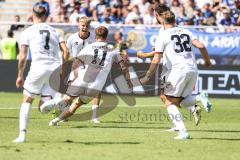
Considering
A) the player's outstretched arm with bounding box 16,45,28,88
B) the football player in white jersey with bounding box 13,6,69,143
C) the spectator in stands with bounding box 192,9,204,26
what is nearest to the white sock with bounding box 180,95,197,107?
the football player in white jersey with bounding box 13,6,69,143

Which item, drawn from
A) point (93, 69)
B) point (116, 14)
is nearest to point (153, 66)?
point (93, 69)

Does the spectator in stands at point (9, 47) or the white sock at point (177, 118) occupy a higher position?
the white sock at point (177, 118)

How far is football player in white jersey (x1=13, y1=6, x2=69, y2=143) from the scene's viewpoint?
13211 mm

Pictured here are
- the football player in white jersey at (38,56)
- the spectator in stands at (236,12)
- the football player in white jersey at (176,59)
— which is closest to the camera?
the football player in white jersey at (38,56)

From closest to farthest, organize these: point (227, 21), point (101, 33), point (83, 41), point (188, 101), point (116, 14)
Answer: point (188, 101) → point (101, 33) → point (83, 41) → point (227, 21) → point (116, 14)

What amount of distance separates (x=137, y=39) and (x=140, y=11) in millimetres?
4055

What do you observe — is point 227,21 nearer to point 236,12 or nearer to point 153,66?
point 236,12

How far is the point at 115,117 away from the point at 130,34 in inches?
378

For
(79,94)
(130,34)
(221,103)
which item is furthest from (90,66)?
(130,34)

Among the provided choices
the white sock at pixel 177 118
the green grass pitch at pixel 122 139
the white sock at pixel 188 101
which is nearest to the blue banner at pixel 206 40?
the green grass pitch at pixel 122 139

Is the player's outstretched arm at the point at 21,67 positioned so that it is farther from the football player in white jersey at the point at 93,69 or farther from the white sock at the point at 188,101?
the white sock at the point at 188,101

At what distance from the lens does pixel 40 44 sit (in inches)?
532

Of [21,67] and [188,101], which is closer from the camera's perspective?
[21,67]

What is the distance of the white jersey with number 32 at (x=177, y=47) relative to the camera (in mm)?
14047
